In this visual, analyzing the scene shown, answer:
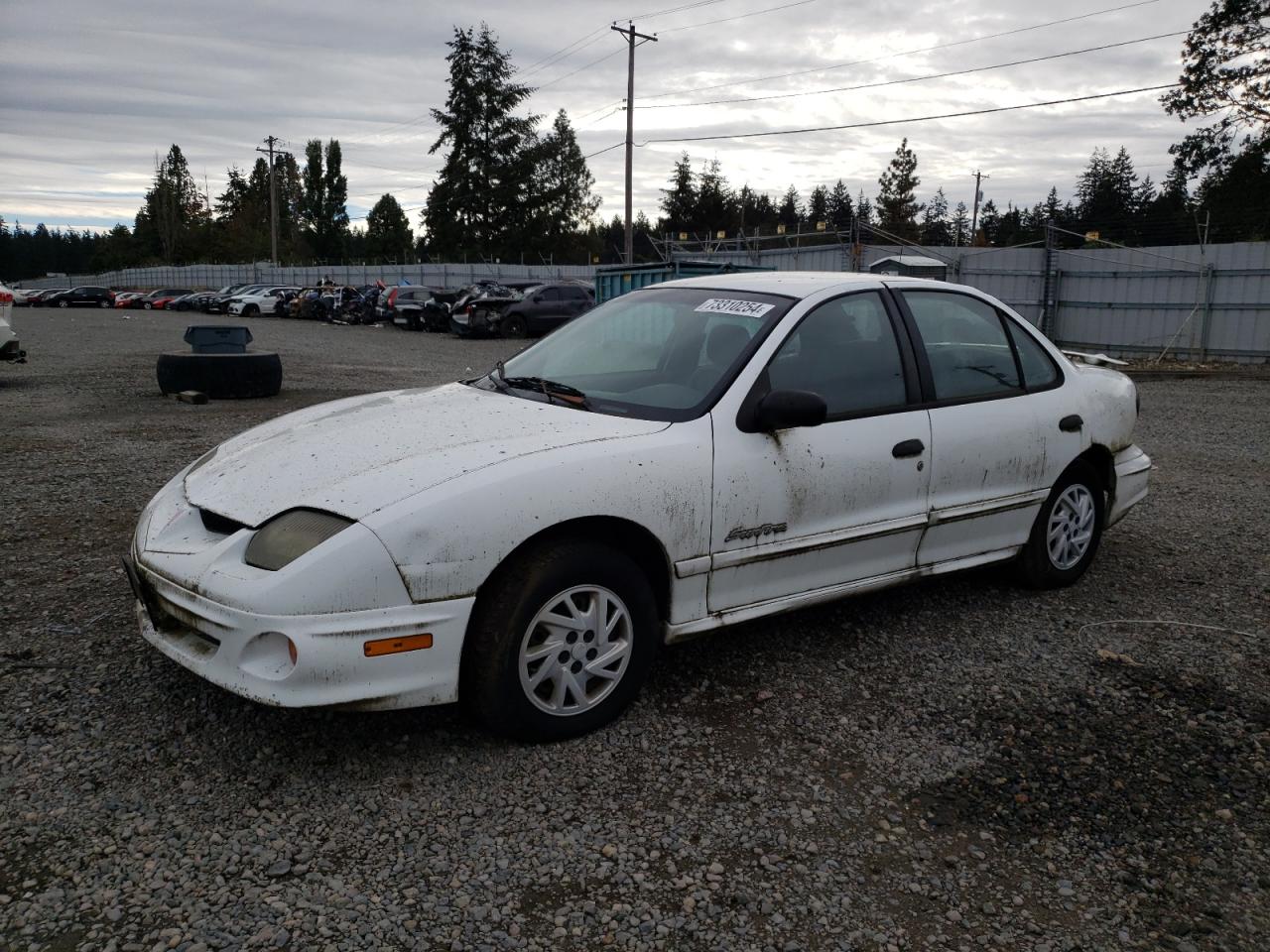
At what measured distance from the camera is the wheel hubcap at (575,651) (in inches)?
121

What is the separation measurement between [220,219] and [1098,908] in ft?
405

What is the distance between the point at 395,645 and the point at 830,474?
1731 millimetres

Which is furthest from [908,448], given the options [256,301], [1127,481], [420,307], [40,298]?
[40,298]

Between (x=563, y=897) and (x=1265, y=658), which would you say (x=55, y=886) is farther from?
(x=1265, y=658)

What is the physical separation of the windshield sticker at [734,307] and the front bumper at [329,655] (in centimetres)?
170

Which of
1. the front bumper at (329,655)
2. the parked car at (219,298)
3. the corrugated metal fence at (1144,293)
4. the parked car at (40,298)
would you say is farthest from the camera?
the parked car at (40,298)

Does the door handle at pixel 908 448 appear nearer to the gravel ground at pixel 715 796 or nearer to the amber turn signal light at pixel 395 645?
the gravel ground at pixel 715 796

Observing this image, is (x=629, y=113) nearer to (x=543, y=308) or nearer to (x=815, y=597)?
(x=543, y=308)

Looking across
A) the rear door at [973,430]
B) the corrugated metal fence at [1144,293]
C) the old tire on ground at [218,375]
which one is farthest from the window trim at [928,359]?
the corrugated metal fence at [1144,293]

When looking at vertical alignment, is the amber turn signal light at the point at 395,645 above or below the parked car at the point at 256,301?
below

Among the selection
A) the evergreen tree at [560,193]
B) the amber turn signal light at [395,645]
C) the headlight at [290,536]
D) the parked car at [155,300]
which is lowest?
the amber turn signal light at [395,645]

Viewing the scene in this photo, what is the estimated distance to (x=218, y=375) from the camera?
11.4 m

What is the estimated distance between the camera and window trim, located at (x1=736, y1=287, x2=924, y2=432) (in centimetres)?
352

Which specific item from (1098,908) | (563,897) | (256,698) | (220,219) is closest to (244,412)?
(256,698)
